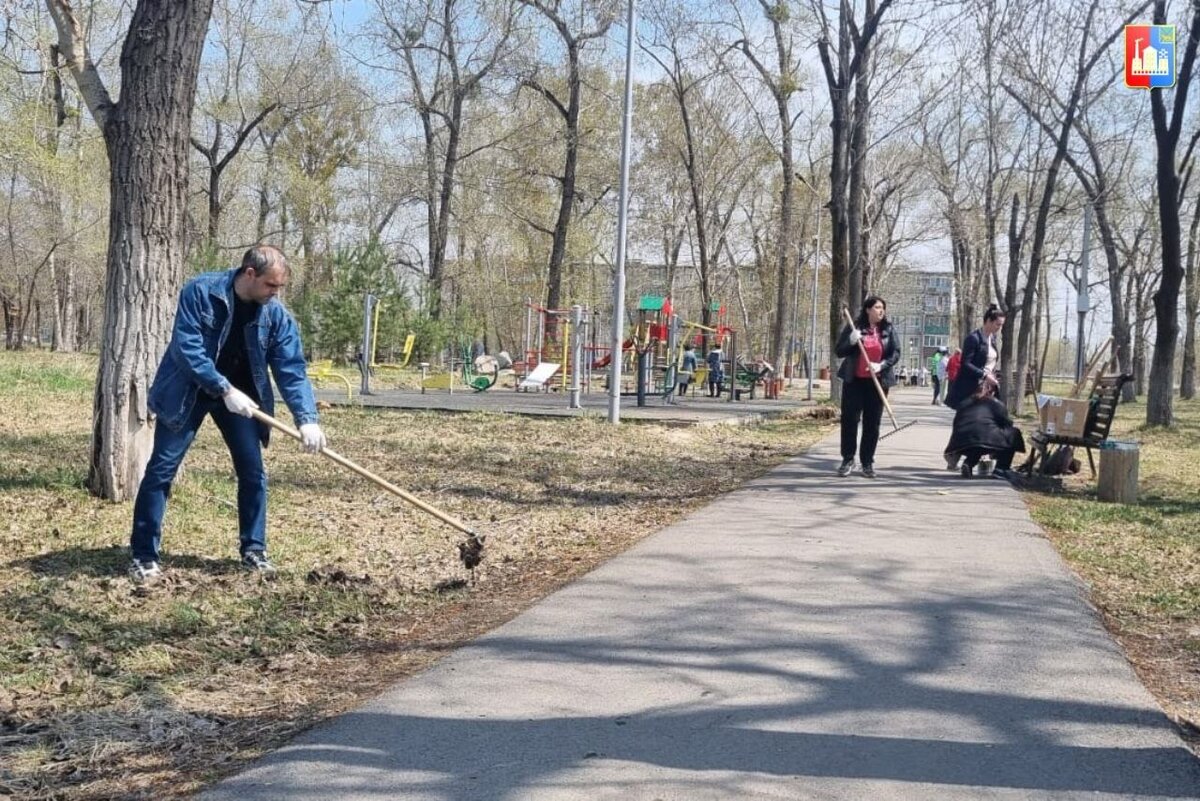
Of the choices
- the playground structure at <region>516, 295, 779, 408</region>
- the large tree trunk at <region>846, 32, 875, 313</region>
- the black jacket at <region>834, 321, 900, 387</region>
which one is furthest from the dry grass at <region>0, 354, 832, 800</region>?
the large tree trunk at <region>846, 32, 875, 313</region>

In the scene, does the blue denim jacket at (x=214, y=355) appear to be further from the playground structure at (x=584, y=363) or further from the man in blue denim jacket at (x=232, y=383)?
the playground structure at (x=584, y=363)

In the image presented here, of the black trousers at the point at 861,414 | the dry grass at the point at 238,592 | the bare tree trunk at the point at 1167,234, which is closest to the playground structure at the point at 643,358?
the bare tree trunk at the point at 1167,234

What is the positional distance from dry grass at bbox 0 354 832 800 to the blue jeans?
21 cm

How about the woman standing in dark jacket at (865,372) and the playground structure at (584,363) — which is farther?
the playground structure at (584,363)

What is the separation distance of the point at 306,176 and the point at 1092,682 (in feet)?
133

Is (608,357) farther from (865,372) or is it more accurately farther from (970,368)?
(865,372)

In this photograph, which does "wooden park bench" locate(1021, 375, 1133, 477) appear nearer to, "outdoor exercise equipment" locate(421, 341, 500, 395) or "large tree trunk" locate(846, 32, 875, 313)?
"large tree trunk" locate(846, 32, 875, 313)

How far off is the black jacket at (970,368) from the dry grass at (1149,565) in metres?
1.23

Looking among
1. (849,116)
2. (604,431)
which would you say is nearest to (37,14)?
(604,431)

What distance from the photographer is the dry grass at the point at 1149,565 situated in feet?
15.6

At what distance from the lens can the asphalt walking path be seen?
3.23 m

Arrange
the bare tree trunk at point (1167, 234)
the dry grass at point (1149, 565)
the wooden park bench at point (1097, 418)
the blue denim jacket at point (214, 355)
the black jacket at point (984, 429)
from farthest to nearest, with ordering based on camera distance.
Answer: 1. the bare tree trunk at point (1167, 234)
2. the black jacket at point (984, 429)
3. the wooden park bench at point (1097, 418)
4. the blue denim jacket at point (214, 355)
5. the dry grass at point (1149, 565)

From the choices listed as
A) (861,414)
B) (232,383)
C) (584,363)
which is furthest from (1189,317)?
A: (232,383)

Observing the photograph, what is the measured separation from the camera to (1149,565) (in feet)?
23.5
